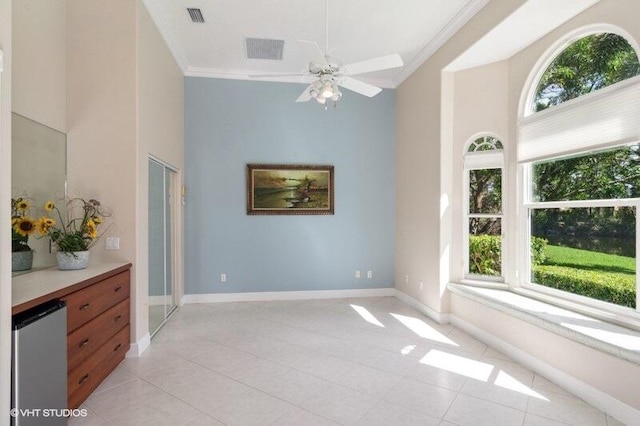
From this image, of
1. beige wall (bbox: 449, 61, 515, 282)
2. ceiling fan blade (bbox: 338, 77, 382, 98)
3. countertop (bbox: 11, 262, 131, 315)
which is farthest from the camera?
beige wall (bbox: 449, 61, 515, 282)

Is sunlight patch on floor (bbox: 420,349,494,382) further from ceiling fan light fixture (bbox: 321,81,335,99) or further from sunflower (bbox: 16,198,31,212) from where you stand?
sunflower (bbox: 16,198,31,212)

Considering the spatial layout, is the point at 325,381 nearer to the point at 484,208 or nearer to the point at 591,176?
the point at 484,208

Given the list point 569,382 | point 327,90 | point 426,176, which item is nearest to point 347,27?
point 327,90

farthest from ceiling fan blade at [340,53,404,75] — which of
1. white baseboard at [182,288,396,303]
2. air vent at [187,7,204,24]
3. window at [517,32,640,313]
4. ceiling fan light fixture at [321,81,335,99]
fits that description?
white baseboard at [182,288,396,303]

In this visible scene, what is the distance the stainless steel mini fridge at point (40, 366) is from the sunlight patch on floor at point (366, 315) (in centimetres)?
318

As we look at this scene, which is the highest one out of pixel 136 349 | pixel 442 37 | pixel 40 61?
pixel 442 37

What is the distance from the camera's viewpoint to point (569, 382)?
8.91ft

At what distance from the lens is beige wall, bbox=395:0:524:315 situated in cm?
431

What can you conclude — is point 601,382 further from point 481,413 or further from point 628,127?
point 628,127

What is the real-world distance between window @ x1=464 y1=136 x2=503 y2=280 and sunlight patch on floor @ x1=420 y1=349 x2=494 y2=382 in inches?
48.8

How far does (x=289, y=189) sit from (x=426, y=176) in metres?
2.03

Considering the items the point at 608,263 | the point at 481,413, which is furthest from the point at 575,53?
the point at 481,413

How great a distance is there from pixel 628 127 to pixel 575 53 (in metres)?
0.96

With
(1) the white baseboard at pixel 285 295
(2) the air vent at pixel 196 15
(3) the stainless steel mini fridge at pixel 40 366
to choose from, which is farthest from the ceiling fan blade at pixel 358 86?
(1) the white baseboard at pixel 285 295
